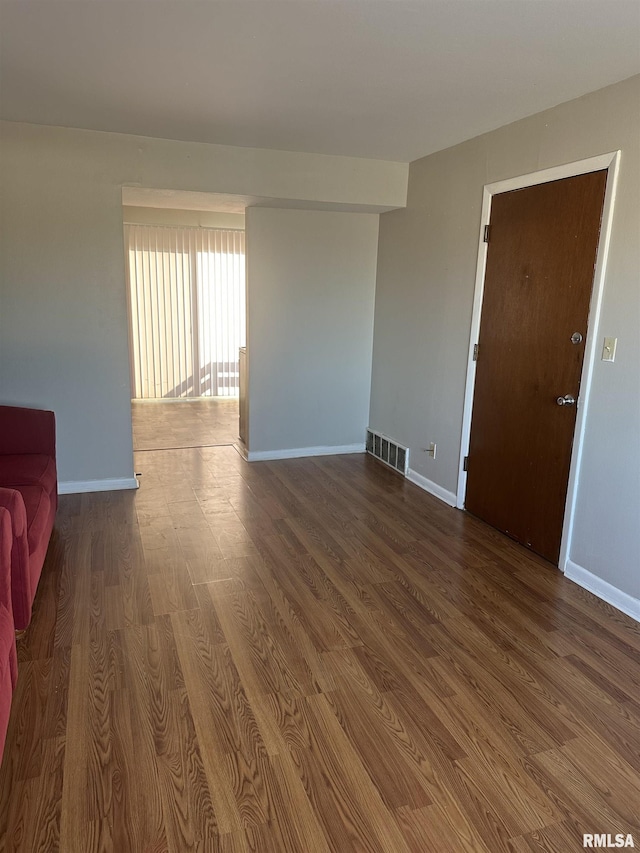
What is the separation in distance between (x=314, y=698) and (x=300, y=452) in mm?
3027

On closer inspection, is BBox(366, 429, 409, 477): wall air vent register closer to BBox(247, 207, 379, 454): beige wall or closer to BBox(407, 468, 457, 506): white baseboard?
BBox(407, 468, 457, 506): white baseboard

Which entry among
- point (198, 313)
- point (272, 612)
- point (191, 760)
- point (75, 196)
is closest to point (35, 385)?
point (75, 196)

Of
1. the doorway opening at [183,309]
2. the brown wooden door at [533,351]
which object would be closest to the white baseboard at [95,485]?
the doorway opening at [183,309]

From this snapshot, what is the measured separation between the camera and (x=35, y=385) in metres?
3.73


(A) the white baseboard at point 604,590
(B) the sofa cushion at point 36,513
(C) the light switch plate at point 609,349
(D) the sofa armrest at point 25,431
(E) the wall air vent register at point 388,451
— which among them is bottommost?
(A) the white baseboard at point 604,590

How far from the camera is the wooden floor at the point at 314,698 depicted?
5.16 ft

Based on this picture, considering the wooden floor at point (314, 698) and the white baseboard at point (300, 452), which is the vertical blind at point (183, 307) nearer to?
Answer: the white baseboard at point (300, 452)

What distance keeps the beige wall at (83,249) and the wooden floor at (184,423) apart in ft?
4.15

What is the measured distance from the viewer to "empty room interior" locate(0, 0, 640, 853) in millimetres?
1727

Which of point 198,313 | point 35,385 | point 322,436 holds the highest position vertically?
point 198,313

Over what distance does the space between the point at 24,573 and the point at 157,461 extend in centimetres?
261

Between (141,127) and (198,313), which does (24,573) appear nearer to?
(141,127)

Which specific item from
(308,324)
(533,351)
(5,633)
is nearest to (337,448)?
(308,324)

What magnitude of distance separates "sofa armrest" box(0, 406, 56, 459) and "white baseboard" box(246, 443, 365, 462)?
6.01 feet
